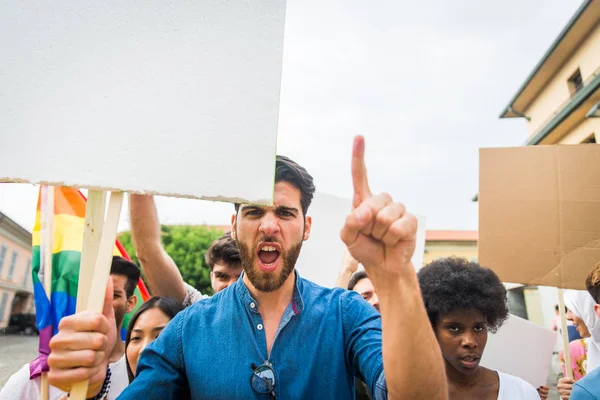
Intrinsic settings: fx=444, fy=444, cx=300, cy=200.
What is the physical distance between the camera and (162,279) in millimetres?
2900

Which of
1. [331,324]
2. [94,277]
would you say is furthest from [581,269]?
[94,277]

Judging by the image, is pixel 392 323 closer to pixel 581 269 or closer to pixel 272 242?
pixel 272 242

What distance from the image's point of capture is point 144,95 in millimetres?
1301

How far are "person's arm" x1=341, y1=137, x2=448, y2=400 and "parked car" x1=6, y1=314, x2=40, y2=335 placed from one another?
5.54 ft

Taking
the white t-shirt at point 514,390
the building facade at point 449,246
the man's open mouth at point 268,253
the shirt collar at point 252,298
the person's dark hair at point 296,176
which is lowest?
the white t-shirt at point 514,390

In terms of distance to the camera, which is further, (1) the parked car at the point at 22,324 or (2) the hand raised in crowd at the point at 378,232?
(1) the parked car at the point at 22,324

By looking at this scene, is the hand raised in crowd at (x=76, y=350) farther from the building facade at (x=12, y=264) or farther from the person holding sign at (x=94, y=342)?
the building facade at (x=12, y=264)

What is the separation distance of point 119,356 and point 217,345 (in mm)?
1523

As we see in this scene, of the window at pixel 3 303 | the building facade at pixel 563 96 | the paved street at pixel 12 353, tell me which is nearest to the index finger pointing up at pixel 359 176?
the window at pixel 3 303

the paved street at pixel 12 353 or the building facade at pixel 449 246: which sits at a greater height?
the building facade at pixel 449 246

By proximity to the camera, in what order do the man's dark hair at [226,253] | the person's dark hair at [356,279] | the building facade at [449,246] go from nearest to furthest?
the man's dark hair at [226,253] < the person's dark hair at [356,279] < the building facade at [449,246]

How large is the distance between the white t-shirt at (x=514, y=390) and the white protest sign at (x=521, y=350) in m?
0.98

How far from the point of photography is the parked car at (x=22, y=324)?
2131 mm

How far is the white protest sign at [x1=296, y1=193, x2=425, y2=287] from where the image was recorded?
4410mm
